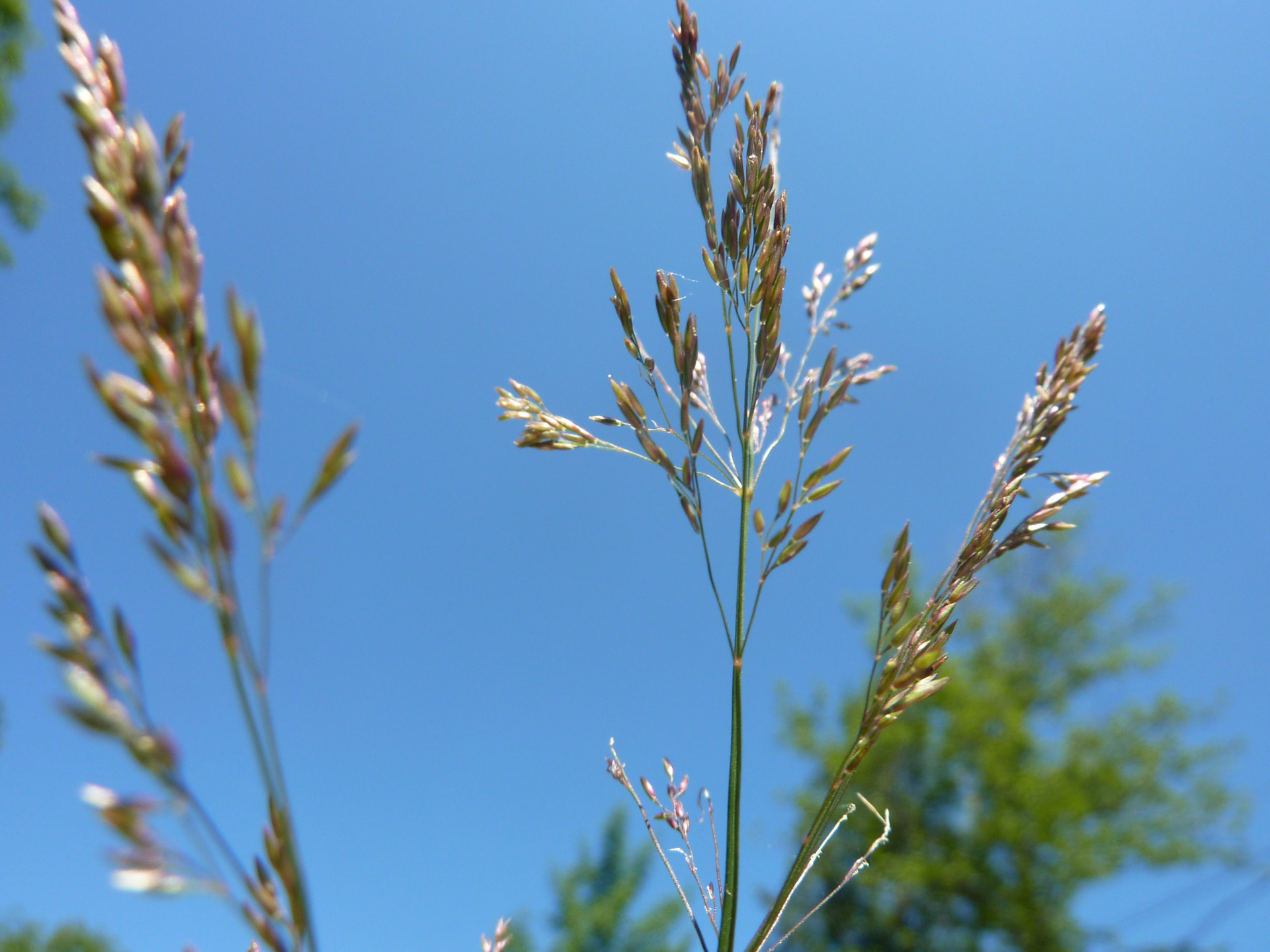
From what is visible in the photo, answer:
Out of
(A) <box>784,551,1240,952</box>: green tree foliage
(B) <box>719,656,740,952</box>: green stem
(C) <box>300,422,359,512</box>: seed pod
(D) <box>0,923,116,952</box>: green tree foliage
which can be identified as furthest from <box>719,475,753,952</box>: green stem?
(D) <box>0,923,116,952</box>: green tree foliage

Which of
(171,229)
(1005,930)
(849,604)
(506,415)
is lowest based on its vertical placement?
(1005,930)

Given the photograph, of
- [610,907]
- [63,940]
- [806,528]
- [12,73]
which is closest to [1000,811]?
[610,907]

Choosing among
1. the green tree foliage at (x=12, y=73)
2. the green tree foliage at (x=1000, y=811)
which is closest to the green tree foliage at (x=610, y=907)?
the green tree foliage at (x=1000, y=811)

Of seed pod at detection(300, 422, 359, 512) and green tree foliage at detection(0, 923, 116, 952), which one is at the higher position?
green tree foliage at detection(0, 923, 116, 952)

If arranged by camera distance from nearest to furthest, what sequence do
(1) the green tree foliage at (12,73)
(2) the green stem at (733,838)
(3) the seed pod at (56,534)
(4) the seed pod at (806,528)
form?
1. (3) the seed pod at (56,534)
2. (2) the green stem at (733,838)
3. (4) the seed pod at (806,528)
4. (1) the green tree foliage at (12,73)

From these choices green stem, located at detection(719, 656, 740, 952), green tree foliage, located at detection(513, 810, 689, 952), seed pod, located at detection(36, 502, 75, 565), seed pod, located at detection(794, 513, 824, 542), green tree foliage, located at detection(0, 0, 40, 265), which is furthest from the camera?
green tree foliage, located at detection(513, 810, 689, 952)

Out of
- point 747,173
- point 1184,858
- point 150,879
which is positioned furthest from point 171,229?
point 1184,858

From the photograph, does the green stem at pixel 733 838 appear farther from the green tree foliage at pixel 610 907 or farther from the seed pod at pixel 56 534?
the green tree foliage at pixel 610 907

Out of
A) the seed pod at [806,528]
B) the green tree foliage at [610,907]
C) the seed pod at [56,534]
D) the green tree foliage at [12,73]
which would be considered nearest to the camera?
the seed pod at [56,534]

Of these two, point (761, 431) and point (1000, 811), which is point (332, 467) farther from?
point (1000, 811)

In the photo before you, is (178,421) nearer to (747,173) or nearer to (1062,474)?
(747,173)

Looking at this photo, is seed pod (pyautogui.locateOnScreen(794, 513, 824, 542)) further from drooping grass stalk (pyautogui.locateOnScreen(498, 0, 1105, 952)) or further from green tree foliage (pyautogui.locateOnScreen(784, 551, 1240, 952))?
green tree foliage (pyautogui.locateOnScreen(784, 551, 1240, 952))
